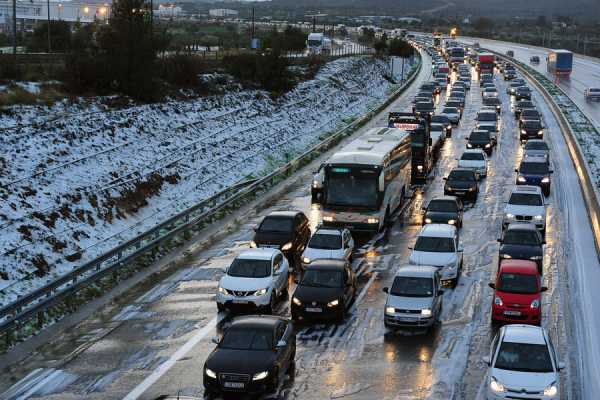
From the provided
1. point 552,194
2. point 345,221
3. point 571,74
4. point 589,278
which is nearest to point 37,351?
point 345,221

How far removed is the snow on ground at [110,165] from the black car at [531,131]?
559 inches

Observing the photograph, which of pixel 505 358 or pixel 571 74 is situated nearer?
pixel 505 358

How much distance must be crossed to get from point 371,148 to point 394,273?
27.5 ft

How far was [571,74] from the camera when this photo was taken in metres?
125

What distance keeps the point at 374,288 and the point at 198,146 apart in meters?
25.0

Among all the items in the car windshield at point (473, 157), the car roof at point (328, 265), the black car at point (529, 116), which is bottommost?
the car windshield at point (473, 157)

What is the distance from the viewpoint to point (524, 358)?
1886 centimetres

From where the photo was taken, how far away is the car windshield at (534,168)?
143ft

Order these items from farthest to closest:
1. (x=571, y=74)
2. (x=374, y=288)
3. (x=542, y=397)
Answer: (x=571, y=74) < (x=374, y=288) < (x=542, y=397)

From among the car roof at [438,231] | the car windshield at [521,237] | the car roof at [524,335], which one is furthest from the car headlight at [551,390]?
the car windshield at [521,237]

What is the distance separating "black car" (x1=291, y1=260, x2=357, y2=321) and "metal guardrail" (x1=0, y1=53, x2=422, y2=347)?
6.01 m

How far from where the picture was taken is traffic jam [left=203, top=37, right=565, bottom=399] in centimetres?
1878

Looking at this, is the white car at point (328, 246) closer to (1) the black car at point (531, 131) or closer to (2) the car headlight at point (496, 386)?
(2) the car headlight at point (496, 386)

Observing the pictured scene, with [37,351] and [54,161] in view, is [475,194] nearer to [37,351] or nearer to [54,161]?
[54,161]
